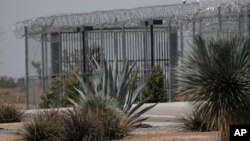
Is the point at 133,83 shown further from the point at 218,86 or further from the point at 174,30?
the point at 174,30

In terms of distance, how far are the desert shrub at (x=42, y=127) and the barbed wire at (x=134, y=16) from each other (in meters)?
10.6

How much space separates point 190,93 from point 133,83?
240 inches

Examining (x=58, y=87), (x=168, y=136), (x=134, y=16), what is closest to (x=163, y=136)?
(x=168, y=136)

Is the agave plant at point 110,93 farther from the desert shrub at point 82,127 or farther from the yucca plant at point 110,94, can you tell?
the desert shrub at point 82,127

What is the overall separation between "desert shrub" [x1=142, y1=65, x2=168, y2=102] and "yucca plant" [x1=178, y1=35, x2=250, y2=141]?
16238 mm

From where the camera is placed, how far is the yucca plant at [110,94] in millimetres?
16812

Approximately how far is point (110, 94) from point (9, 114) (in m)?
7.07

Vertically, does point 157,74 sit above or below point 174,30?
below

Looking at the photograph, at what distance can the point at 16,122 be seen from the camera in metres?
23.4

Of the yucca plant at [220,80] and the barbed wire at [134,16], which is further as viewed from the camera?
the barbed wire at [134,16]

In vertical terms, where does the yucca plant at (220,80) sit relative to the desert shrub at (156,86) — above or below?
above

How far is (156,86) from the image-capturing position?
95.7ft

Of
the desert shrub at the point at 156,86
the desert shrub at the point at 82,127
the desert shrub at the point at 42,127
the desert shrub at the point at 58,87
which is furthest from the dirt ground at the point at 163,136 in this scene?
the desert shrub at the point at 156,86

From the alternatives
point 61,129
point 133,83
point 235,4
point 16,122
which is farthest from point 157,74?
point 61,129
